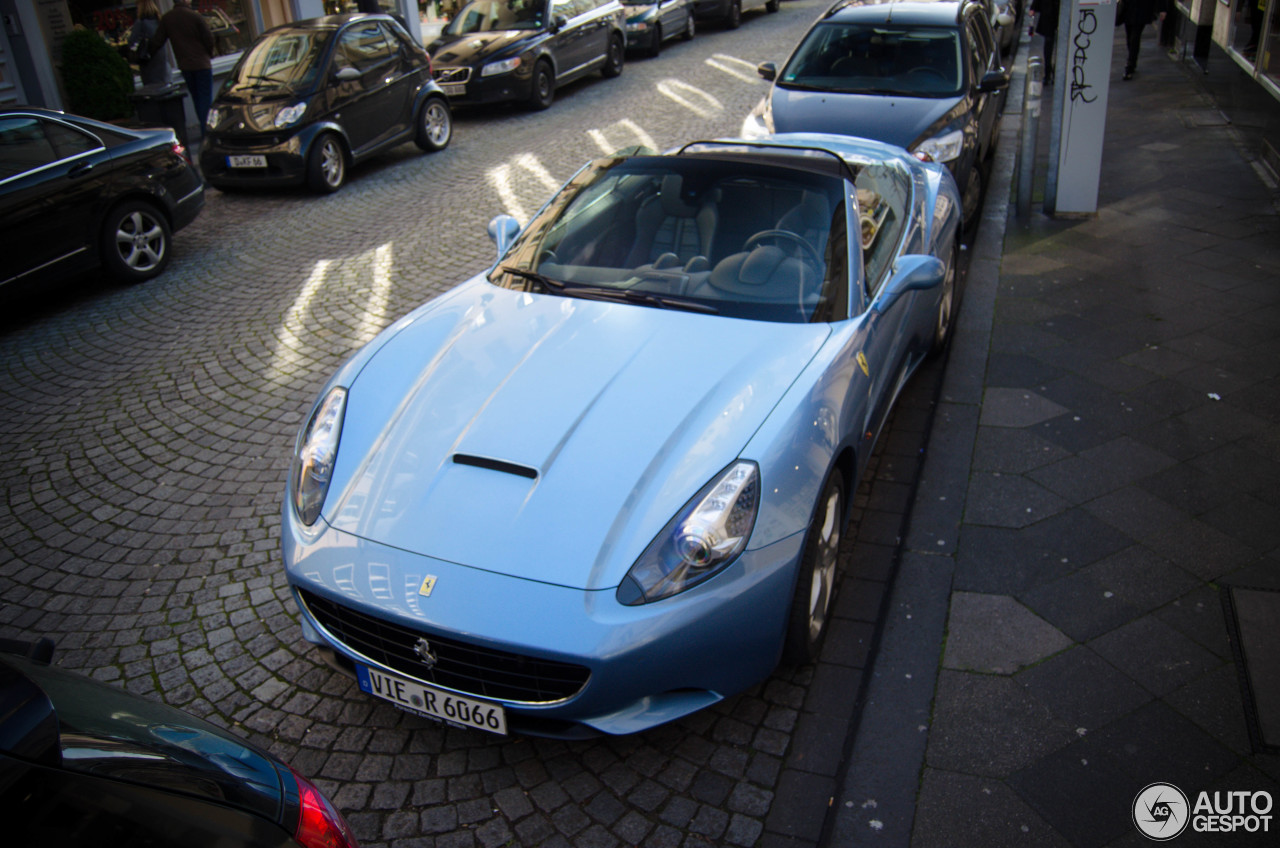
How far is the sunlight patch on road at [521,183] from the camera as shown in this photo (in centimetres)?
874

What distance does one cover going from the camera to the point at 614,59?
49.7ft

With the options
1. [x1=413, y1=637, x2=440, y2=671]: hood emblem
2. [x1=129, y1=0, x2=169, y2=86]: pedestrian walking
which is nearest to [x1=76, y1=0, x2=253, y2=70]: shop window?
[x1=129, y1=0, x2=169, y2=86]: pedestrian walking

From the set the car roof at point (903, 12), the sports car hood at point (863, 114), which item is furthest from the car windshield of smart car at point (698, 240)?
the car roof at point (903, 12)

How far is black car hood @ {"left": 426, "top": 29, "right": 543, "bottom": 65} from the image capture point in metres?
12.7

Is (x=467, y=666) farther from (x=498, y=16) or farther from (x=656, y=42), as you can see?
(x=656, y=42)

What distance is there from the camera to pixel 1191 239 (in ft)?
23.8

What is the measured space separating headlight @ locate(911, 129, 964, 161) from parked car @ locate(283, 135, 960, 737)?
3132 millimetres

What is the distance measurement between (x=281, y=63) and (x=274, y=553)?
7.61 m

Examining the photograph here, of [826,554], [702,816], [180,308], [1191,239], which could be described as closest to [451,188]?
[180,308]

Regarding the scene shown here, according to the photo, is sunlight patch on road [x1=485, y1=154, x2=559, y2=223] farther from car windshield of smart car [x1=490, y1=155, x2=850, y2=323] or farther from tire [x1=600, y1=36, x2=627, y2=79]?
tire [x1=600, y1=36, x2=627, y2=79]

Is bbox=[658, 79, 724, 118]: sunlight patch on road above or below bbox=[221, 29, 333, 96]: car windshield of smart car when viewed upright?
below

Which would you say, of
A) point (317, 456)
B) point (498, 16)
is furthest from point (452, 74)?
point (317, 456)

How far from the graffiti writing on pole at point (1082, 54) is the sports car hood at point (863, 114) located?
96cm

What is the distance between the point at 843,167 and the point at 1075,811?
→ 2879mm
